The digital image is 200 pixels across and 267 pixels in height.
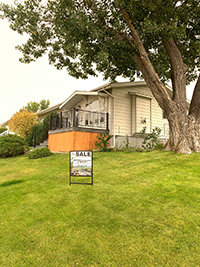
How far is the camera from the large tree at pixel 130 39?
9359 millimetres

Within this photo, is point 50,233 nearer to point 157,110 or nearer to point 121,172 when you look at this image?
point 121,172

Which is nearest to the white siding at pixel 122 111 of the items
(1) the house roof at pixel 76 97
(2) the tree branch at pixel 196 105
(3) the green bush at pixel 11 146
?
(1) the house roof at pixel 76 97

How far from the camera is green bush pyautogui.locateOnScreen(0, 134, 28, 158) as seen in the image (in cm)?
1402

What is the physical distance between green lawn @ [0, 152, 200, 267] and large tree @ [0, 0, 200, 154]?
4.08 metres

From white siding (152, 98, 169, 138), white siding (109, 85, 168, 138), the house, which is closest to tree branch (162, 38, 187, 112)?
the house

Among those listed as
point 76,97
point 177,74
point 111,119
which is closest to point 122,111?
point 111,119

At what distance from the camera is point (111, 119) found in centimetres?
1418

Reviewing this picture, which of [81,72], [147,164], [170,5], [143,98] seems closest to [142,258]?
[147,164]

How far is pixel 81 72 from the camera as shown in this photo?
13539 millimetres

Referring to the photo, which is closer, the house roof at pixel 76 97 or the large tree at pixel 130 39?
the large tree at pixel 130 39

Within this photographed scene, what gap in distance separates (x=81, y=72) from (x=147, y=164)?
8619 millimetres

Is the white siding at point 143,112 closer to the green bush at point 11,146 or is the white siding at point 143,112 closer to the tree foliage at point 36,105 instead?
the green bush at point 11,146

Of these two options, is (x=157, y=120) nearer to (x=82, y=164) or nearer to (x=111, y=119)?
(x=111, y=119)

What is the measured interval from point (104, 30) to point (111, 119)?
5.81m
